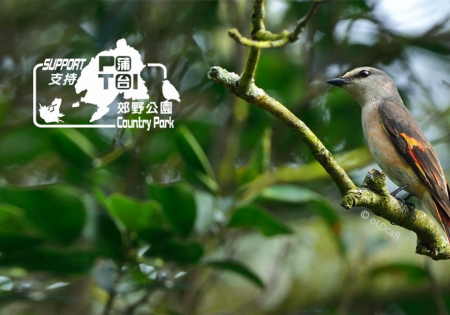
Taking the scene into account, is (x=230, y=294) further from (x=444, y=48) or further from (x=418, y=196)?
(x=444, y=48)

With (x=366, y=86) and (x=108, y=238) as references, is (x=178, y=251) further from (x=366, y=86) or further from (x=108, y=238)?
(x=366, y=86)

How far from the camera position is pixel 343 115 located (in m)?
4.21

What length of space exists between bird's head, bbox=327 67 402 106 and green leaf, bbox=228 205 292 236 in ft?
2.53

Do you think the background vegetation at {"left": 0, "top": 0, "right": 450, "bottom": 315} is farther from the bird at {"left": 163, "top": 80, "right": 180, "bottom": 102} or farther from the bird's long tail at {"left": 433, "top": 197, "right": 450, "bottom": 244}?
the bird's long tail at {"left": 433, "top": 197, "right": 450, "bottom": 244}

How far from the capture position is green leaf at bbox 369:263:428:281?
3.55m

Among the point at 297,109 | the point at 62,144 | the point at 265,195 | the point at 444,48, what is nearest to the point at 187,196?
the point at 265,195

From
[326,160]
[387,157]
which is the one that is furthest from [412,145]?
[326,160]

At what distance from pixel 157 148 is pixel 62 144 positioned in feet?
3.23

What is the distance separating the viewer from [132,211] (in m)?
2.70

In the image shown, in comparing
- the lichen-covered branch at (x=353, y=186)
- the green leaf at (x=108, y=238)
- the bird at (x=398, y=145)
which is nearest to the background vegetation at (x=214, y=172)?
the green leaf at (x=108, y=238)

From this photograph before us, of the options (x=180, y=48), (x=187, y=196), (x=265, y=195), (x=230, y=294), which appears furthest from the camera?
(x=180, y=48)

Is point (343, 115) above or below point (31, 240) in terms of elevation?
→ above

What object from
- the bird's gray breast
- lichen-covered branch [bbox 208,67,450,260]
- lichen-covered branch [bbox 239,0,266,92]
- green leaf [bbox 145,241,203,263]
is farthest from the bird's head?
lichen-covered branch [bbox 239,0,266,92]

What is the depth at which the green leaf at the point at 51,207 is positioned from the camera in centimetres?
270
